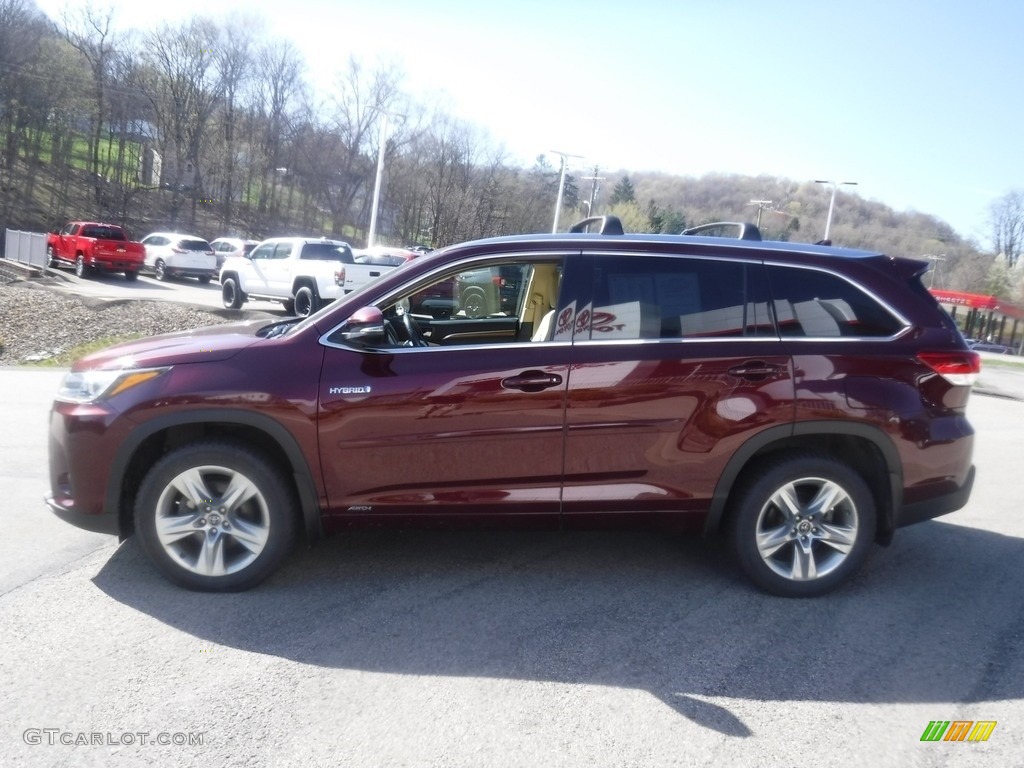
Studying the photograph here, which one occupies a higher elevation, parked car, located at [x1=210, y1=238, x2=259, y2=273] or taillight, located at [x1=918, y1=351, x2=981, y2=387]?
parked car, located at [x1=210, y1=238, x2=259, y2=273]

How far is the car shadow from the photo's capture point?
3.83 meters

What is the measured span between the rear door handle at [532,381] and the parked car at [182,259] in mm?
31396

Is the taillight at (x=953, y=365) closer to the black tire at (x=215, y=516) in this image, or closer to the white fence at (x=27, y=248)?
the black tire at (x=215, y=516)

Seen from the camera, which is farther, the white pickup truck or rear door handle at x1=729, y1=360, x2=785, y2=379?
the white pickup truck

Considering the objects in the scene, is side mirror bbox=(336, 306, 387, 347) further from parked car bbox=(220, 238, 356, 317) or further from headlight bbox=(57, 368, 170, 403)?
parked car bbox=(220, 238, 356, 317)

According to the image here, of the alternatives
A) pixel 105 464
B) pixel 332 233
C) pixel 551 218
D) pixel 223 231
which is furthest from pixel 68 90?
pixel 105 464

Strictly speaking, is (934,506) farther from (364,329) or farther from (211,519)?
(211,519)

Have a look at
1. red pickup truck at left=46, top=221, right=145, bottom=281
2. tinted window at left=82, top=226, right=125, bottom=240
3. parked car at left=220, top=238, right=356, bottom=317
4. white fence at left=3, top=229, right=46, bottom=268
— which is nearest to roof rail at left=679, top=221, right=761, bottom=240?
parked car at left=220, top=238, right=356, bottom=317

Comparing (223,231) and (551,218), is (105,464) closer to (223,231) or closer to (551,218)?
(551,218)

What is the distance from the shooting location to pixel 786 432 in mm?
4586

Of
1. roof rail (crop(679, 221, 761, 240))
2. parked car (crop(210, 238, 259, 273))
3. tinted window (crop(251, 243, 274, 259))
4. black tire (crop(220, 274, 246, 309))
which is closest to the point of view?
roof rail (crop(679, 221, 761, 240))

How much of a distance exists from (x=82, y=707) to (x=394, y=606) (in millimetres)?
1486

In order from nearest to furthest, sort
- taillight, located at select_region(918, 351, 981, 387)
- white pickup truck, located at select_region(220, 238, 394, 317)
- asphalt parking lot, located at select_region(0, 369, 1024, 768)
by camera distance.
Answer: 1. asphalt parking lot, located at select_region(0, 369, 1024, 768)
2. taillight, located at select_region(918, 351, 981, 387)
3. white pickup truck, located at select_region(220, 238, 394, 317)

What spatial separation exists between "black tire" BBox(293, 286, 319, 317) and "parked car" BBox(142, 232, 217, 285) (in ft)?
46.2
